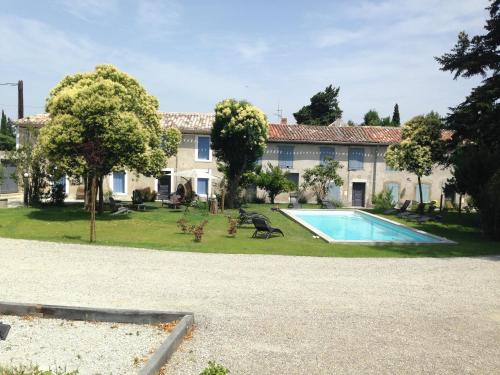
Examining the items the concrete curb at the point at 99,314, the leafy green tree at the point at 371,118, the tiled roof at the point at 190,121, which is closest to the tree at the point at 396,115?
the leafy green tree at the point at 371,118

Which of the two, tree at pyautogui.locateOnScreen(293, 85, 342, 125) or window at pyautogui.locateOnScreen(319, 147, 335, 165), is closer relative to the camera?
window at pyautogui.locateOnScreen(319, 147, 335, 165)

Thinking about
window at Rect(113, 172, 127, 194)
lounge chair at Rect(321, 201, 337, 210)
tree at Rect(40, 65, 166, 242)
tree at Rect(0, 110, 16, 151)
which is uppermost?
tree at Rect(0, 110, 16, 151)

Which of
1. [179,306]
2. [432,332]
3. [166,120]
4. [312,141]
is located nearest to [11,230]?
[179,306]

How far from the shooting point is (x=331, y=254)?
12.0 meters

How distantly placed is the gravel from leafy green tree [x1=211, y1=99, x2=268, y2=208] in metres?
18.6

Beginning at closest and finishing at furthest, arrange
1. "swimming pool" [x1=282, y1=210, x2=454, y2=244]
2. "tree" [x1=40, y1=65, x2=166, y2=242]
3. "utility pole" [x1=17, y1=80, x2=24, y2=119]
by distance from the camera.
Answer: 1. "swimming pool" [x1=282, y1=210, x2=454, y2=244]
2. "tree" [x1=40, y1=65, x2=166, y2=242]
3. "utility pole" [x1=17, y1=80, x2=24, y2=119]

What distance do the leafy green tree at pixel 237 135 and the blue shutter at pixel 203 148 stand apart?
496 cm

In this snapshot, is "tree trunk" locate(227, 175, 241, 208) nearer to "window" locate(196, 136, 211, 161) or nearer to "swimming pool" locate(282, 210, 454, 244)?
"swimming pool" locate(282, 210, 454, 244)

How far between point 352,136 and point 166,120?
521 inches

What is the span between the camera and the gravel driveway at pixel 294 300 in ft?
17.3

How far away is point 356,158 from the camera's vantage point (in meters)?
31.8

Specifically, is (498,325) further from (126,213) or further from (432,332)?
(126,213)

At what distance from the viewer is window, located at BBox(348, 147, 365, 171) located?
31719mm

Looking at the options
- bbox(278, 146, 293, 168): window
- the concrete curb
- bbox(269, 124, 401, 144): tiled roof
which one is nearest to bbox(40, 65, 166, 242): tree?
the concrete curb
